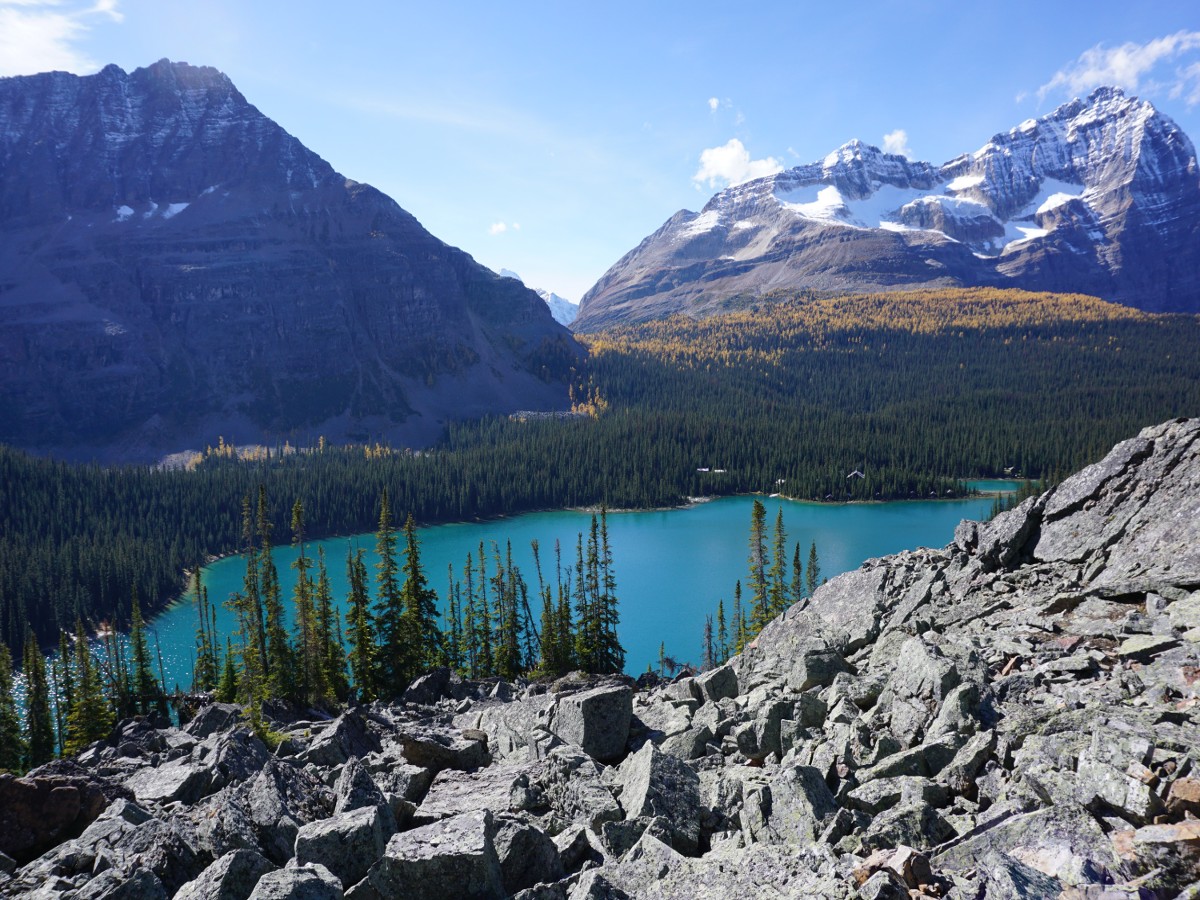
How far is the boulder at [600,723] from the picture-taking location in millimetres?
17672

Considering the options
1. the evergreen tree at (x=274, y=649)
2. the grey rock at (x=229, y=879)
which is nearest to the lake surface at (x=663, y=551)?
the evergreen tree at (x=274, y=649)

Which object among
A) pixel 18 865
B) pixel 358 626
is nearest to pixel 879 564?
pixel 18 865

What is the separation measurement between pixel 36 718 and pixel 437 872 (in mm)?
47280

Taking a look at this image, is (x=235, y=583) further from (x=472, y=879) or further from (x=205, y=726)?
(x=472, y=879)

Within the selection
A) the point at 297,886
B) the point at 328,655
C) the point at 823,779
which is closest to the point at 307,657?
the point at 328,655

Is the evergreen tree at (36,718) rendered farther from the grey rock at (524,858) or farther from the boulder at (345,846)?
the grey rock at (524,858)

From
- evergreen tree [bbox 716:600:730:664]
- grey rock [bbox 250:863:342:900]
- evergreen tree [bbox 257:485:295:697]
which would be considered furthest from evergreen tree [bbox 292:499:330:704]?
grey rock [bbox 250:863:342:900]

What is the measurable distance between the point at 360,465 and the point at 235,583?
186 feet

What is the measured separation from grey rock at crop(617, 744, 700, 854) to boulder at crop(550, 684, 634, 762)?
12.6 feet

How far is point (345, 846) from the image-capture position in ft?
34.0

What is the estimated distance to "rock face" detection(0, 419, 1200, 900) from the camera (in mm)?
8656

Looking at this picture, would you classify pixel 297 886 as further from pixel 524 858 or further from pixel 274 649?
pixel 274 649

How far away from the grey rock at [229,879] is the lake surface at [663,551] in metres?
53.7

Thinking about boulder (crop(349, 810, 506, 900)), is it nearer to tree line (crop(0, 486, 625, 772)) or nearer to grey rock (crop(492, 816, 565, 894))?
grey rock (crop(492, 816, 565, 894))
